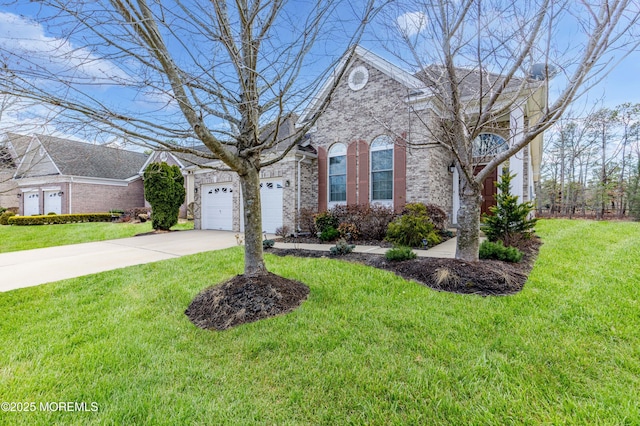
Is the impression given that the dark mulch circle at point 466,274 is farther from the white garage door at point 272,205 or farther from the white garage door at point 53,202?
the white garage door at point 53,202

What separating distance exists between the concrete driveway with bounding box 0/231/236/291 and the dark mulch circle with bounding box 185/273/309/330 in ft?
12.3

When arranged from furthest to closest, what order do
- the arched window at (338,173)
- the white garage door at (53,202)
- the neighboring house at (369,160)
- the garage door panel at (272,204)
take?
the white garage door at (53,202), the garage door panel at (272,204), the arched window at (338,173), the neighboring house at (369,160)

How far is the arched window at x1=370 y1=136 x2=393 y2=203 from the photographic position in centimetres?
1077

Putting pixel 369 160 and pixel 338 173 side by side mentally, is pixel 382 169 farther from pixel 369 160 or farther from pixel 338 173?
pixel 338 173

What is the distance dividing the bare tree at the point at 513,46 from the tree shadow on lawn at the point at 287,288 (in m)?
0.59

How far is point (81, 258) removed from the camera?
746cm

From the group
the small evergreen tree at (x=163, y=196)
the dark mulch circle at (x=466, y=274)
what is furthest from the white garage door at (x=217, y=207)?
the dark mulch circle at (x=466, y=274)

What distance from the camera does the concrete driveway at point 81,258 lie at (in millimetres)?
5723

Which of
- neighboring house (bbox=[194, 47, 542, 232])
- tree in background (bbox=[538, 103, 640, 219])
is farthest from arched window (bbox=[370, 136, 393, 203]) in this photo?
tree in background (bbox=[538, 103, 640, 219])

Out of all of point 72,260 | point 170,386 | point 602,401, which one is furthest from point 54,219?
point 602,401

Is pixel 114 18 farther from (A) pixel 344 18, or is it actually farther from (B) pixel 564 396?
(B) pixel 564 396

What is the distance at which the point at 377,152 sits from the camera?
11008mm

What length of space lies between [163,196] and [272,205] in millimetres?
5130

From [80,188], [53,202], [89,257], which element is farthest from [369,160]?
[53,202]
